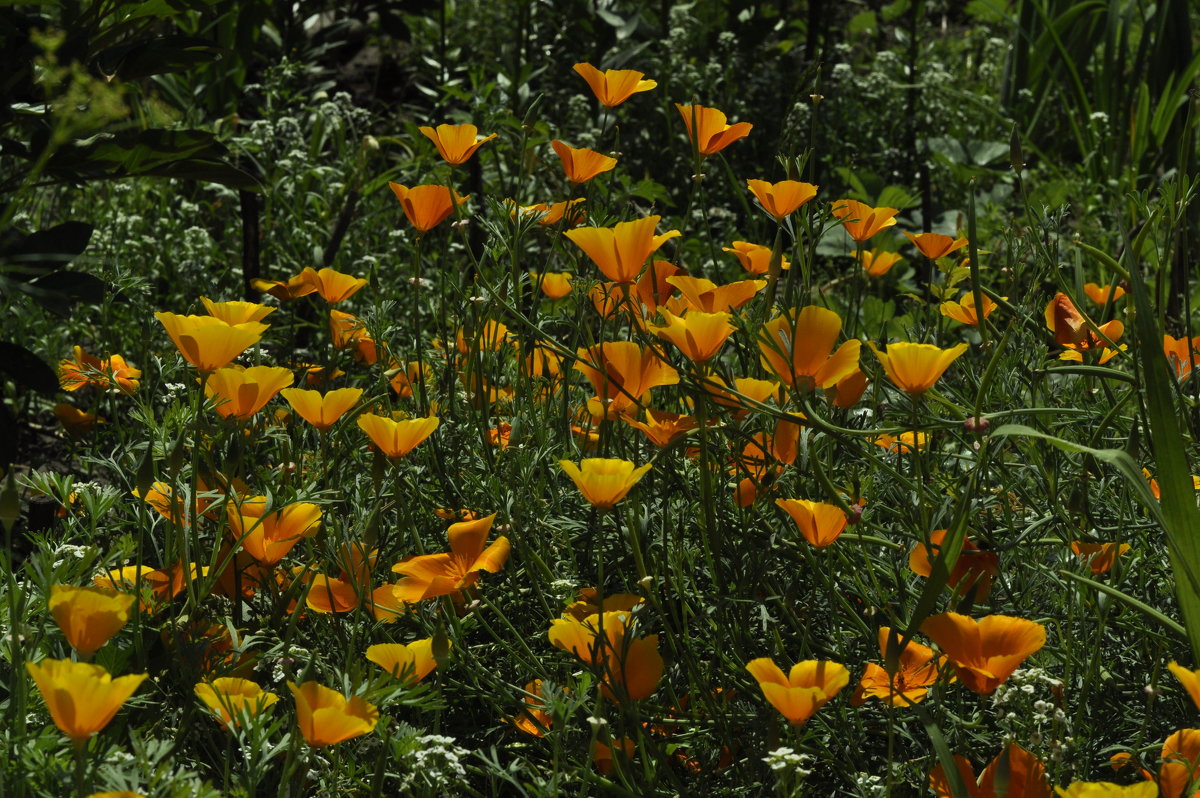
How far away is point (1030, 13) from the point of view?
438 centimetres

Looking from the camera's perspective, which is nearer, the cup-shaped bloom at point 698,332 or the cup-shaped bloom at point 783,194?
the cup-shaped bloom at point 698,332

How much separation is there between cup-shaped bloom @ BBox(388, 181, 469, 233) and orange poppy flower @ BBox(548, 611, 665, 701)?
0.61 metres

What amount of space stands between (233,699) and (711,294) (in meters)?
0.65

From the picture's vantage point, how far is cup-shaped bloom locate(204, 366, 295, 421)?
4.31ft

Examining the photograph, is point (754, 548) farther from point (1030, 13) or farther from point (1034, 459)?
point (1030, 13)

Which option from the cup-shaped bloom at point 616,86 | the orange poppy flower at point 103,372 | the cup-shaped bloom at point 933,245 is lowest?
the orange poppy flower at point 103,372

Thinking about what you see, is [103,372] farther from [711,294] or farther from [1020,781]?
[1020,781]

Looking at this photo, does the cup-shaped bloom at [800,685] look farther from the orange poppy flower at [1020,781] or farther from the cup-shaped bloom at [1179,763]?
the cup-shaped bloom at [1179,763]

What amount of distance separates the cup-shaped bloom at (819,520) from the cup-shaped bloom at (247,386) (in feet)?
1.80

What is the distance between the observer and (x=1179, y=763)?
1.02 metres

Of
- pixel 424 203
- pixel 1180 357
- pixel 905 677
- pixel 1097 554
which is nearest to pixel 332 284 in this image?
pixel 424 203

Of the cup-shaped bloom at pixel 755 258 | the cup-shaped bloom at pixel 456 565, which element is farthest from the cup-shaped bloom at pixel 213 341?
the cup-shaped bloom at pixel 755 258

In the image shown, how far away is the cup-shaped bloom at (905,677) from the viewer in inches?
46.7

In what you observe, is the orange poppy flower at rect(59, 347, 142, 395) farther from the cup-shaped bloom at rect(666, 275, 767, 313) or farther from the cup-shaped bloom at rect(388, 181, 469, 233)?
the cup-shaped bloom at rect(666, 275, 767, 313)
